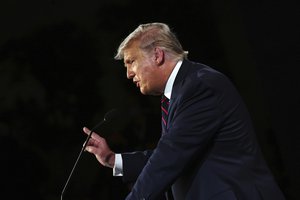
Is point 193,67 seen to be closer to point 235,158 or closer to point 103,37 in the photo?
point 235,158

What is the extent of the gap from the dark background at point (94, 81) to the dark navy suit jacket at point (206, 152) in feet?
4.65

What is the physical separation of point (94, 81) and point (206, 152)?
61.2 inches

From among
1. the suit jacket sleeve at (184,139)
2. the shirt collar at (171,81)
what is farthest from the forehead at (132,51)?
the suit jacket sleeve at (184,139)

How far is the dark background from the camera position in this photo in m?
2.73

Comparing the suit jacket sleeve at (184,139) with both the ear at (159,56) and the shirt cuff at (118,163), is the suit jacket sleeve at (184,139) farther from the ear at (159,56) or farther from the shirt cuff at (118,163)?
the shirt cuff at (118,163)

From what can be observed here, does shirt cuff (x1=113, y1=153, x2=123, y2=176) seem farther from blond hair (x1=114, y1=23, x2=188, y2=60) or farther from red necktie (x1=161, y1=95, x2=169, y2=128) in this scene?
blond hair (x1=114, y1=23, x2=188, y2=60)

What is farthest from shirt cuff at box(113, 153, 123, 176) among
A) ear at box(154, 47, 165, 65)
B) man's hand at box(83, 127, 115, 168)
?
ear at box(154, 47, 165, 65)

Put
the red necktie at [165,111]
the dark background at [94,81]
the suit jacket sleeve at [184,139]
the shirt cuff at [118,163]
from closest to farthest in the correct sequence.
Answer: the suit jacket sleeve at [184,139], the red necktie at [165,111], the shirt cuff at [118,163], the dark background at [94,81]

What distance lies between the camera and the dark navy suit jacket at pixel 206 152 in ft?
4.30

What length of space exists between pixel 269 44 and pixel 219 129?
58.2 inches

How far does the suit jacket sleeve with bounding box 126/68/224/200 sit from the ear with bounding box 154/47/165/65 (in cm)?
18

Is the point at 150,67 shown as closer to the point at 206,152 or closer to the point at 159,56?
the point at 159,56

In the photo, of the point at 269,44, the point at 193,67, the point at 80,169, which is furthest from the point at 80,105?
the point at 193,67

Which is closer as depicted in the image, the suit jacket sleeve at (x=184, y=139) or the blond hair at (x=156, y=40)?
the suit jacket sleeve at (x=184, y=139)
